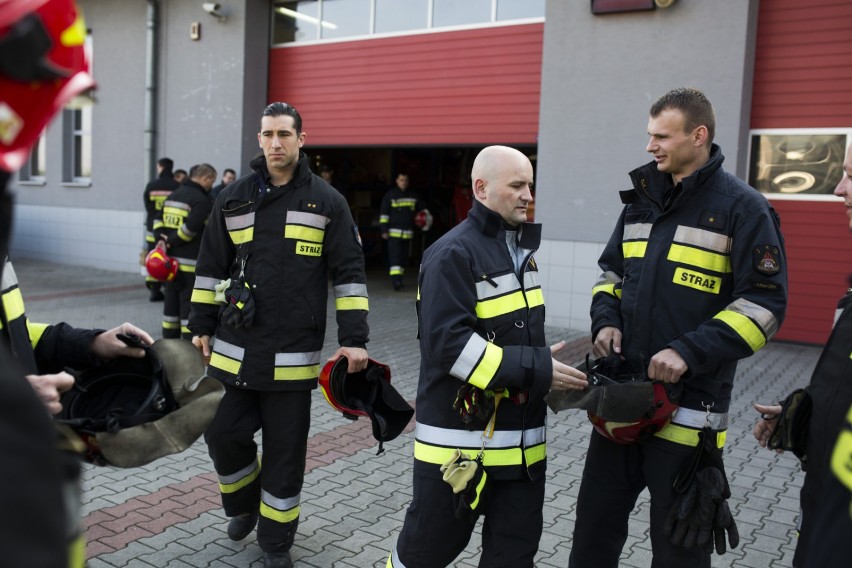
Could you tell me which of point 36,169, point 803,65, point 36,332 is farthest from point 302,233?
point 36,169

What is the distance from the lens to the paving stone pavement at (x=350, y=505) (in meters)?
3.87

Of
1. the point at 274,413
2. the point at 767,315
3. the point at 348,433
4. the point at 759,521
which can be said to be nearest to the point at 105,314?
the point at 348,433

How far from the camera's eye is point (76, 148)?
1700 cm

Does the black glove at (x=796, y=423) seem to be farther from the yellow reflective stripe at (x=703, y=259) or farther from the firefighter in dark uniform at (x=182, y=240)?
the firefighter in dark uniform at (x=182, y=240)

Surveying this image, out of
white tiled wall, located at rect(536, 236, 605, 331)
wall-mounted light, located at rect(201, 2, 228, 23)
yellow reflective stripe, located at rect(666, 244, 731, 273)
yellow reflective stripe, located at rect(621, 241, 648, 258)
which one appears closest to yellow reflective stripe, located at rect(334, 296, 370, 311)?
yellow reflective stripe, located at rect(621, 241, 648, 258)

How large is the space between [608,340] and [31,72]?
8.48 feet

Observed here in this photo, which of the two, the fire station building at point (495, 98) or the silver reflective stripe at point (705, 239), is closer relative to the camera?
the silver reflective stripe at point (705, 239)

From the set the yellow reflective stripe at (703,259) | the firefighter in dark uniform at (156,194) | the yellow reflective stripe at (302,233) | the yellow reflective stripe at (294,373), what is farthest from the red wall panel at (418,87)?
the yellow reflective stripe at (703,259)

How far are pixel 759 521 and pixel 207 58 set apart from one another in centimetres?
1253

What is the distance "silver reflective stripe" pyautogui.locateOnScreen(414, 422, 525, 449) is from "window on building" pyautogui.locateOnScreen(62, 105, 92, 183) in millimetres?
15852

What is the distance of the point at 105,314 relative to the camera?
35.8 ft

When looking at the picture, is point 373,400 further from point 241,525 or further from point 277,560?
point 241,525

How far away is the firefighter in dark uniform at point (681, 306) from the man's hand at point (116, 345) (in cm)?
183

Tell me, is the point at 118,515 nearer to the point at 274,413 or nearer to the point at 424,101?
the point at 274,413
